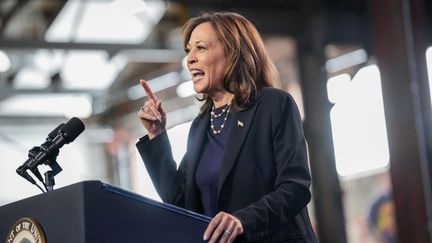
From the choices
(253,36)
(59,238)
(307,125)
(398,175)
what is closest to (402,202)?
(398,175)

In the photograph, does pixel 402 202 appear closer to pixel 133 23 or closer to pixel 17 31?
pixel 133 23

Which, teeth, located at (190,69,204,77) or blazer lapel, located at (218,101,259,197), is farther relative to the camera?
teeth, located at (190,69,204,77)

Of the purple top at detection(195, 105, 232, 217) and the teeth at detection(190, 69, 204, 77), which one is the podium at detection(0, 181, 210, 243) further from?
the teeth at detection(190, 69, 204, 77)

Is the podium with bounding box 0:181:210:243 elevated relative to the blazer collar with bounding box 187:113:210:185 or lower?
lower

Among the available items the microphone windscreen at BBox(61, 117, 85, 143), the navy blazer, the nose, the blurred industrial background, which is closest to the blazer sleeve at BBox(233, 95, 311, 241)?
the navy blazer

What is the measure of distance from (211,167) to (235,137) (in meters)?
0.09

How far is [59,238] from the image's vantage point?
70.2 inches

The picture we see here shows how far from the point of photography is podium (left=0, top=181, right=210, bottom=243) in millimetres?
1739

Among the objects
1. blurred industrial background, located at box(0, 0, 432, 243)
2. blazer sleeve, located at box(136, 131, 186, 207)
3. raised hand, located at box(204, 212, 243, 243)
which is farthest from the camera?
blurred industrial background, located at box(0, 0, 432, 243)

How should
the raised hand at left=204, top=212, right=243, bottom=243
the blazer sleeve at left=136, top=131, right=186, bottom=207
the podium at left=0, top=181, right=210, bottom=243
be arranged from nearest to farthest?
the podium at left=0, top=181, right=210, bottom=243 → the raised hand at left=204, top=212, right=243, bottom=243 → the blazer sleeve at left=136, top=131, right=186, bottom=207

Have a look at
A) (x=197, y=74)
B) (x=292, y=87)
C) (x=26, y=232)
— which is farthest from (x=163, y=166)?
→ (x=292, y=87)

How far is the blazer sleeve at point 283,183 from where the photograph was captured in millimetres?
1940

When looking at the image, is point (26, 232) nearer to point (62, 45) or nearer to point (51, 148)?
point (51, 148)

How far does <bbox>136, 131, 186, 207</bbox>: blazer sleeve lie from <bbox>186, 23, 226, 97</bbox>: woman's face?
16 centimetres
